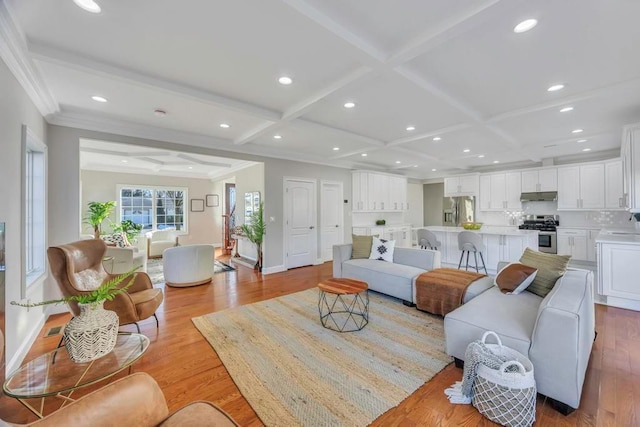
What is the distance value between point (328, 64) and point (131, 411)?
8.70 ft

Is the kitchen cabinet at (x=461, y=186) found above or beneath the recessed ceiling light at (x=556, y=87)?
beneath

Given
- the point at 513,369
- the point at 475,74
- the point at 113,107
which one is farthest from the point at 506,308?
the point at 113,107

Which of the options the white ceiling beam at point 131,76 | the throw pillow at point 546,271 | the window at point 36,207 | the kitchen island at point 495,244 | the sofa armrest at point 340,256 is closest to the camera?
the white ceiling beam at point 131,76

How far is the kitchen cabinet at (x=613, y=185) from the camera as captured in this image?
18.0 feet

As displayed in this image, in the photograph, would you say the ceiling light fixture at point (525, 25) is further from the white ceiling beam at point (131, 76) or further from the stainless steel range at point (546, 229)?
the stainless steel range at point (546, 229)

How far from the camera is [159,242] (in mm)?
6941

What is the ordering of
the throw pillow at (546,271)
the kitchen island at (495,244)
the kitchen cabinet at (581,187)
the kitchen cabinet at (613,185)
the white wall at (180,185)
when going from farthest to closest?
1. the white wall at (180,185)
2. the kitchen cabinet at (581,187)
3. the kitchen cabinet at (613,185)
4. the kitchen island at (495,244)
5. the throw pillow at (546,271)

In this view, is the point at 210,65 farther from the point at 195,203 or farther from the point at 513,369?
the point at 195,203

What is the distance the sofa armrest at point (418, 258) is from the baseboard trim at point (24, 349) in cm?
430

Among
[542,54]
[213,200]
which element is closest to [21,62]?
[542,54]

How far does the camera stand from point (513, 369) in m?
1.71

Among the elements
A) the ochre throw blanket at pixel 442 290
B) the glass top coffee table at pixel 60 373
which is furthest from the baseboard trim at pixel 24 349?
the ochre throw blanket at pixel 442 290

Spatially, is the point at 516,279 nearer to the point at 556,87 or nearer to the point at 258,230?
the point at 556,87

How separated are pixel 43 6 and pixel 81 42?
14.6 inches
